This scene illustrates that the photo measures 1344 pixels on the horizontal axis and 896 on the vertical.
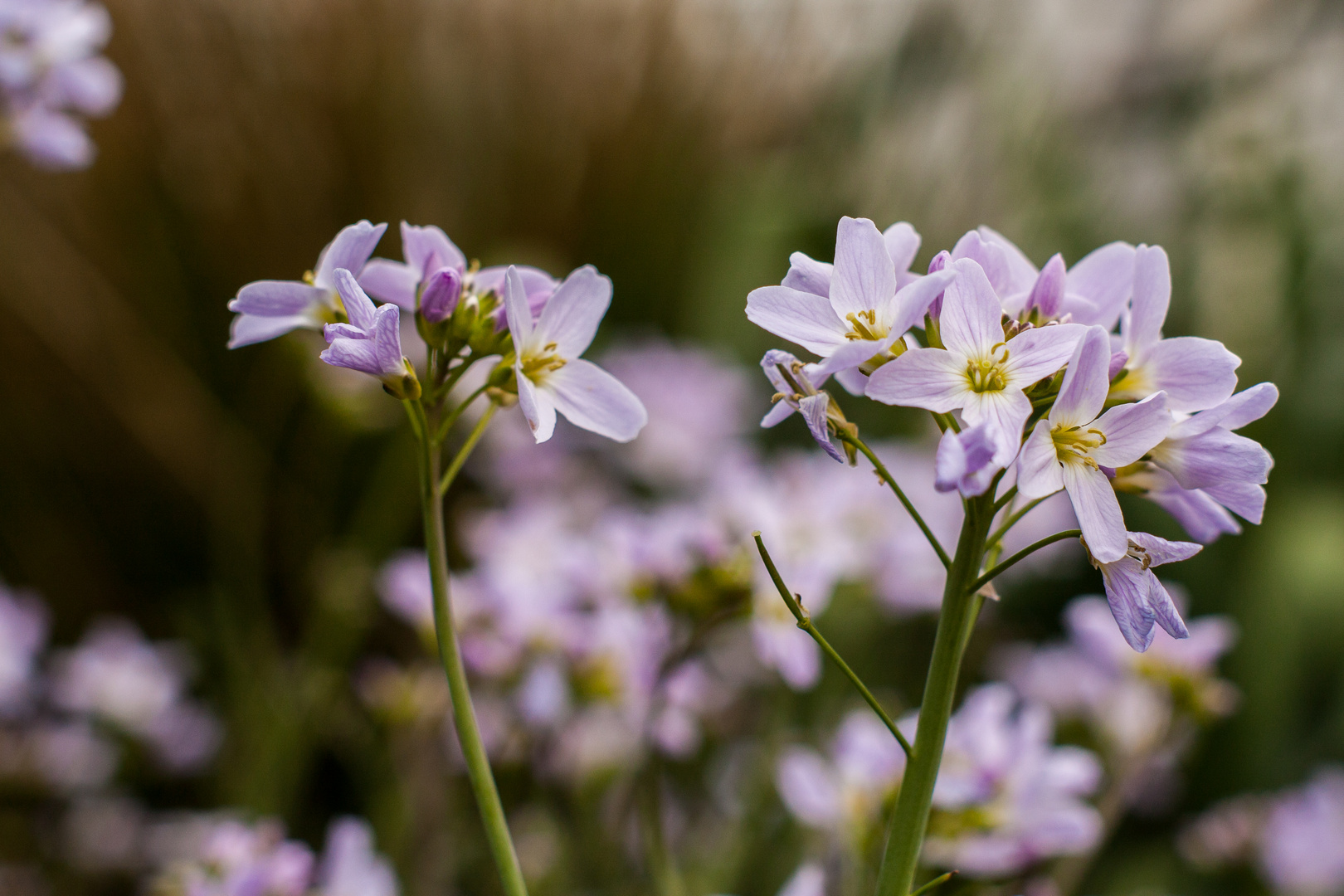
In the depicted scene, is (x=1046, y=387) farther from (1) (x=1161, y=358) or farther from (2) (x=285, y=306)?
(2) (x=285, y=306)

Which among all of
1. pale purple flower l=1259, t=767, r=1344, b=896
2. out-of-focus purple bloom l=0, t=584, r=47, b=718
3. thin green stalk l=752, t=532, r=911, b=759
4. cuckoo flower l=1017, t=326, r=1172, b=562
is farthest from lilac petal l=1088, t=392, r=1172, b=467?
out-of-focus purple bloom l=0, t=584, r=47, b=718

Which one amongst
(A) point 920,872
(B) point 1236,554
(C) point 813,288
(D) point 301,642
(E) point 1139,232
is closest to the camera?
(C) point 813,288

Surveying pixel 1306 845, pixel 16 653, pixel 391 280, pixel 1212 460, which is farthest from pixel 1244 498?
pixel 16 653

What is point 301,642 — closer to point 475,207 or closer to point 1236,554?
point 475,207

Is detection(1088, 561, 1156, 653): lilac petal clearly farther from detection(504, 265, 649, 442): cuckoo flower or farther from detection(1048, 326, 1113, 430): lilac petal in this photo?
detection(504, 265, 649, 442): cuckoo flower

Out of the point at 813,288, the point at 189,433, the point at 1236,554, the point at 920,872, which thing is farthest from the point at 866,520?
the point at 189,433

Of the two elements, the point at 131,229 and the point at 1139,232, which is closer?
the point at 131,229

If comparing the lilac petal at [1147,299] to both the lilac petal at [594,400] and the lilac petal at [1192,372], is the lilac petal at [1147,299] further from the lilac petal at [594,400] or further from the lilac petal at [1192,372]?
the lilac petal at [594,400]

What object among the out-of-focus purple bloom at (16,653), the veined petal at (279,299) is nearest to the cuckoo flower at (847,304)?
the veined petal at (279,299)
